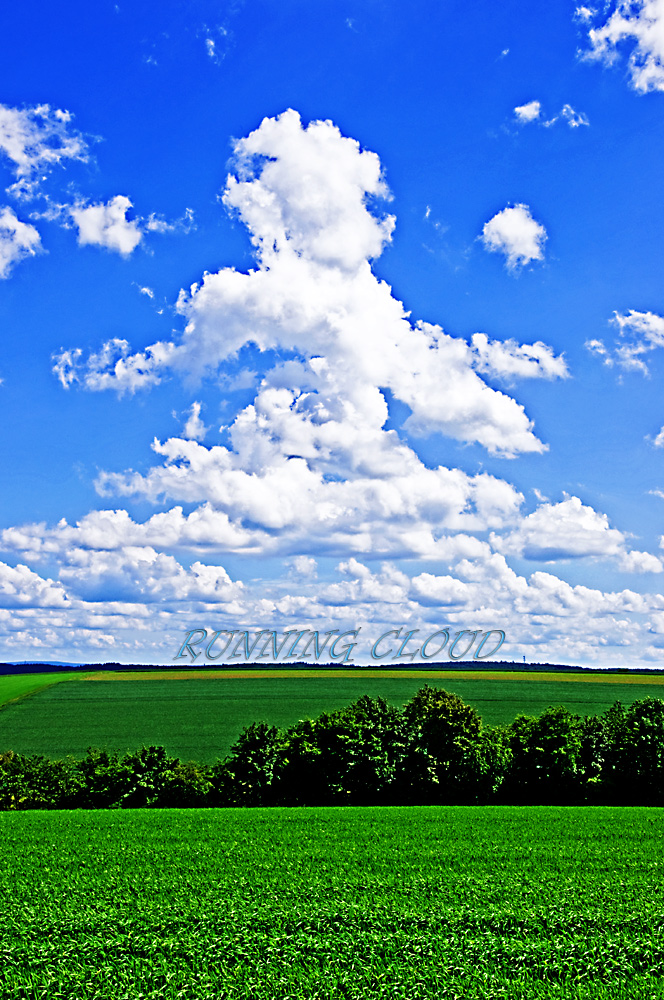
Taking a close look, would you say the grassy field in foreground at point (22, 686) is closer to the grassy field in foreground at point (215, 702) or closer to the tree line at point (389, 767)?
the grassy field in foreground at point (215, 702)

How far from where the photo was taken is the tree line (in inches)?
789

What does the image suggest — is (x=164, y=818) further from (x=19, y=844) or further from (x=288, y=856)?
(x=288, y=856)

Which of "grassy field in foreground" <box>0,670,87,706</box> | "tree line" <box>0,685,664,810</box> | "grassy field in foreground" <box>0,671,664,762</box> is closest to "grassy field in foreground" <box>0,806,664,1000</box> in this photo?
"tree line" <box>0,685,664,810</box>

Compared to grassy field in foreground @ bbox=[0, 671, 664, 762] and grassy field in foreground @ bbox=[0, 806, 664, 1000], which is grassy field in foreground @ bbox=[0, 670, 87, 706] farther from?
grassy field in foreground @ bbox=[0, 806, 664, 1000]

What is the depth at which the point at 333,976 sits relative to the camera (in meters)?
8.36

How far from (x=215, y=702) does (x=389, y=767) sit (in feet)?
115

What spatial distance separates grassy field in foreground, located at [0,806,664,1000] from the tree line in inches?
199

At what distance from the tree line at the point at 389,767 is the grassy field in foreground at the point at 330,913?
5.04m

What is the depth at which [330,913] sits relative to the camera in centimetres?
985

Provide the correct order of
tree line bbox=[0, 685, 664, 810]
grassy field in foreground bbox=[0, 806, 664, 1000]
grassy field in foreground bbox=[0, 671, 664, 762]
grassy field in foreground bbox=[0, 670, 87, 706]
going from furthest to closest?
grassy field in foreground bbox=[0, 670, 87, 706] < grassy field in foreground bbox=[0, 671, 664, 762] < tree line bbox=[0, 685, 664, 810] < grassy field in foreground bbox=[0, 806, 664, 1000]

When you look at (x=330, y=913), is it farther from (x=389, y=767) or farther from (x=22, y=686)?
(x=22, y=686)

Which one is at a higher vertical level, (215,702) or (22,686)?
(215,702)

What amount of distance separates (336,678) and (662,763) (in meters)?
47.3

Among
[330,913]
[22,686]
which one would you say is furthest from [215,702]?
[330,913]
